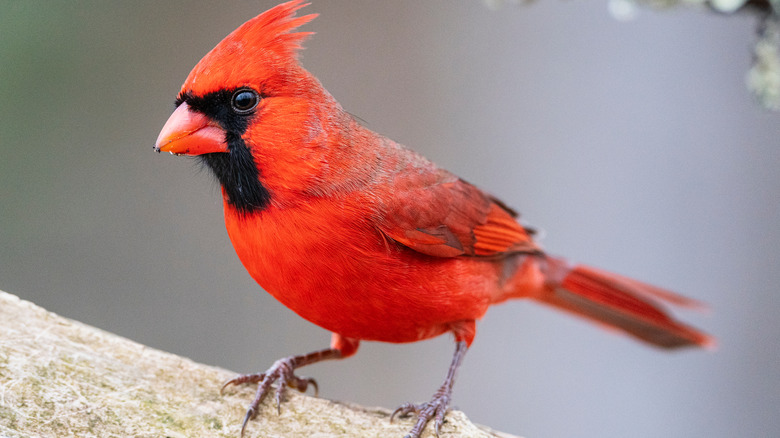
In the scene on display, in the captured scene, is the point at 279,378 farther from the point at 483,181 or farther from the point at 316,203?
the point at 483,181

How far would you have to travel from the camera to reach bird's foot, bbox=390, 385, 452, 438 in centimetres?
203

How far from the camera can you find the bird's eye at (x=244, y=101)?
1841mm

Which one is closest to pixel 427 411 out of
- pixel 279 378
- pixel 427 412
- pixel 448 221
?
pixel 427 412

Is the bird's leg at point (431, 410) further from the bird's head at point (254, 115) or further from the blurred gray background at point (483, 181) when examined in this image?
the blurred gray background at point (483, 181)

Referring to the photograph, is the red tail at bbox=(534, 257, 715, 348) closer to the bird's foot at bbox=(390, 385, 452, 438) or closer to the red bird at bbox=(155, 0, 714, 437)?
the red bird at bbox=(155, 0, 714, 437)

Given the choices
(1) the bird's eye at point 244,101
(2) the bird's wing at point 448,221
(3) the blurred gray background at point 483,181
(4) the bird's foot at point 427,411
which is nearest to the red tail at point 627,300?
(2) the bird's wing at point 448,221

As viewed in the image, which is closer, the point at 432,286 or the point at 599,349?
the point at 432,286

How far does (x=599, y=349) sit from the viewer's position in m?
3.66

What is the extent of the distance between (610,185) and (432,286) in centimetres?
187

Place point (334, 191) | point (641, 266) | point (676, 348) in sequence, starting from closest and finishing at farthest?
point (334, 191) → point (676, 348) → point (641, 266)

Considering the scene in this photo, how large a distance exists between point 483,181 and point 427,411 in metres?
1.98

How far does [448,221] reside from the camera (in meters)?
2.26

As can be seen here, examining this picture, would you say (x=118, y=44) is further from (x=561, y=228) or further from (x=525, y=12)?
(x=561, y=228)

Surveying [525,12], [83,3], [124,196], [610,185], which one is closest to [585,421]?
[610,185]
